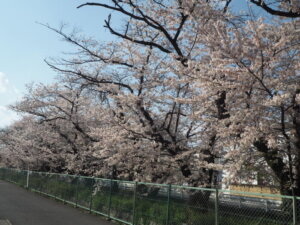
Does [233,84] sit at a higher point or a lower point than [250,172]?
higher

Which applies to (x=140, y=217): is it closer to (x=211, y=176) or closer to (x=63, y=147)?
(x=211, y=176)

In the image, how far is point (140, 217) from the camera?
362 inches

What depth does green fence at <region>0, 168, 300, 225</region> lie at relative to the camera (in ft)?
18.6

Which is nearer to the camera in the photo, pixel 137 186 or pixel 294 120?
pixel 294 120

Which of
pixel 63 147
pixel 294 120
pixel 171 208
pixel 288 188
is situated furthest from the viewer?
pixel 63 147

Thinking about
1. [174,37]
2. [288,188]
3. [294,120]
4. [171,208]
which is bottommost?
[171,208]

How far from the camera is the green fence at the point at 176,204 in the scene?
568 centimetres

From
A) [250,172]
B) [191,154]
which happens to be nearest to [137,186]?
[191,154]

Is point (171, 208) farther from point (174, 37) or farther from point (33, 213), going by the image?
point (33, 213)

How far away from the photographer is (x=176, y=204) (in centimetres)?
787

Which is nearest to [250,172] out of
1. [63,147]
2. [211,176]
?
[211,176]

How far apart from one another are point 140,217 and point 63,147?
12536 millimetres

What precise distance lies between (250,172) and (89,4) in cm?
608

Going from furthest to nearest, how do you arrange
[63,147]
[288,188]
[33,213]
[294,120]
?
[63,147], [33,213], [288,188], [294,120]
